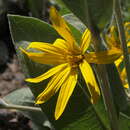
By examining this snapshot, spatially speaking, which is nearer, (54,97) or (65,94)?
(65,94)

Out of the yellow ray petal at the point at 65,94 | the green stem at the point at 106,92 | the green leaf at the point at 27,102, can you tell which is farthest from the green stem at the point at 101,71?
the green leaf at the point at 27,102

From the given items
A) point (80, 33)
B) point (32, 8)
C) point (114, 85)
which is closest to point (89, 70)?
point (80, 33)

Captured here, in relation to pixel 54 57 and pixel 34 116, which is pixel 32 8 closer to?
pixel 34 116

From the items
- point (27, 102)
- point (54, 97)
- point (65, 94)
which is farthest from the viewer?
point (27, 102)

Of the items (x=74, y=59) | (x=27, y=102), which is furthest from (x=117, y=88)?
(x=27, y=102)

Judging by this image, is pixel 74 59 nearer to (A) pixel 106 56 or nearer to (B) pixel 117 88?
(A) pixel 106 56

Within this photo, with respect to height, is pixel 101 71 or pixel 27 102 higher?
pixel 101 71
